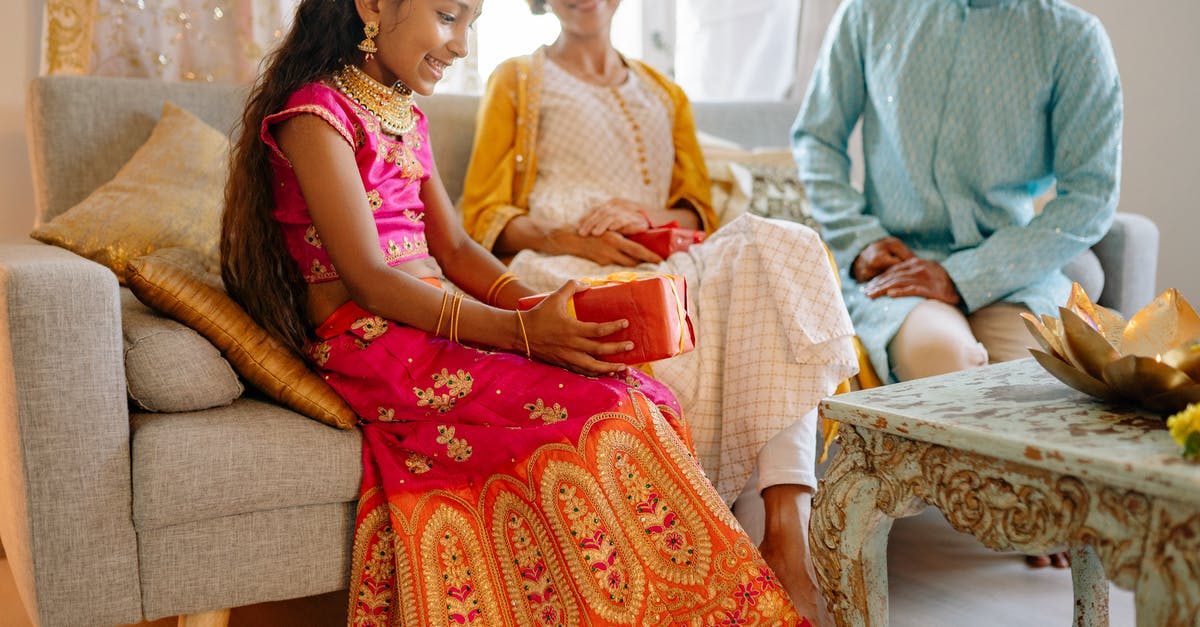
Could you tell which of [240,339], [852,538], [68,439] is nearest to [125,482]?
[68,439]

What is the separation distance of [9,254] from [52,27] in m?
1.07

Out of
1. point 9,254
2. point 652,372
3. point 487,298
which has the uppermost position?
point 9,254

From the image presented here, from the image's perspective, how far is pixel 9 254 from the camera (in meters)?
1.44

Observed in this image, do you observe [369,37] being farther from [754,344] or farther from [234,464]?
[754,344]

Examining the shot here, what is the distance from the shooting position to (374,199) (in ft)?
5.15

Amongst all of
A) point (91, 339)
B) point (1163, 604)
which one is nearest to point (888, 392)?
point (1163, 604)

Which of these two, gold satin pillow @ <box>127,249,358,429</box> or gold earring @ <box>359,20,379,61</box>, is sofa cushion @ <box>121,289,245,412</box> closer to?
gold satin pillow @ <box>127,249,358,429</box>

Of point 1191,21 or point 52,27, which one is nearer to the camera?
point 52,27

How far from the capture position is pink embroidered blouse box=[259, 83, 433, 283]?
1486 millimetres

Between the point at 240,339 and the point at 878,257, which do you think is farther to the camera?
the point at 878,257

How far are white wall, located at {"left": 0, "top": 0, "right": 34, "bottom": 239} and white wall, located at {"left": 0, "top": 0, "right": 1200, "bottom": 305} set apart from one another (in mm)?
3090

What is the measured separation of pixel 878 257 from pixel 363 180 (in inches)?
45.1

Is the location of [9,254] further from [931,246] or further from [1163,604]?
[931,246]

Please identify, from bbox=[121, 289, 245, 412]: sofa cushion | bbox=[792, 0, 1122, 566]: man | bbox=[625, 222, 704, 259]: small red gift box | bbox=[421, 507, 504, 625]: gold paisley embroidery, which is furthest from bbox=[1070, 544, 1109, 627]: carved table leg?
bbox=[121, 289, 245, 412]: sofa cushion
